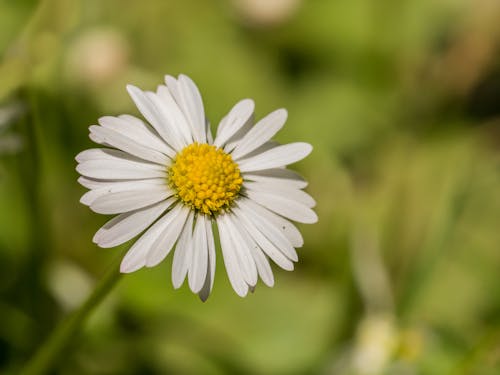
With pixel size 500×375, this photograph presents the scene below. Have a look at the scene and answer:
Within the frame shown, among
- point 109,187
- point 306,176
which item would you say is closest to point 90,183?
point 109,187

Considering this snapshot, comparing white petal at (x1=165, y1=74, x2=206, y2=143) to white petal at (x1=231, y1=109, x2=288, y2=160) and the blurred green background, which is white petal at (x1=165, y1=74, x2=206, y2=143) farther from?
the blurred green background

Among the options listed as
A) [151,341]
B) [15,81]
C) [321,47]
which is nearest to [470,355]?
[151,341]

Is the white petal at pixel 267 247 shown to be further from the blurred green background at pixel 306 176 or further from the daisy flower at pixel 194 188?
the blurred green background at pixel 306 176

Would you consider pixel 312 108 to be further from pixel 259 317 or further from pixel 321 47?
pixel 259 317

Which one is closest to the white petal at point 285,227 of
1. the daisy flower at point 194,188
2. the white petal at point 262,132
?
the daisy flower at point 194,188

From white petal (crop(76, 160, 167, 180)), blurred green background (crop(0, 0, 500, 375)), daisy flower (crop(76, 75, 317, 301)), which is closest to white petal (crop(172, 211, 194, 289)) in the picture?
daisy flower (crop(76, 75, 317, 301))

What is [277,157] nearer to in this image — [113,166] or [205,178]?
[205,178]
